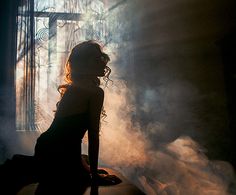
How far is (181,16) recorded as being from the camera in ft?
19.0

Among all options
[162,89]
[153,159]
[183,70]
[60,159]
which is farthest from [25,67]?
[60,159]

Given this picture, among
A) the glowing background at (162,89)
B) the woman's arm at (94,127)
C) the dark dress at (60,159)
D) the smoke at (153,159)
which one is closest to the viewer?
the woman's arm at (94,127)

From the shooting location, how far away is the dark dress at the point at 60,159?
183cm

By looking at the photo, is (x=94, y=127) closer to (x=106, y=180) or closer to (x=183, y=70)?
(x=106, y=180)

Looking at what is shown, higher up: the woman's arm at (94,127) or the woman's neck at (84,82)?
the woman's neck at (84,82)

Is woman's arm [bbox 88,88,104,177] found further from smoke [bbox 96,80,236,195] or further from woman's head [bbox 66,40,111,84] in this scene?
smoke [bbox 96,80,236,195]

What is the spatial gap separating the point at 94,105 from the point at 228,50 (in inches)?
154

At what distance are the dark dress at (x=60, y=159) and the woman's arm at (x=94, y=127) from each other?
0.10 meters

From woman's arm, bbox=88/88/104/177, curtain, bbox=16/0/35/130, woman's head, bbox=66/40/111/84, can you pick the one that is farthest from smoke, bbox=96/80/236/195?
woman's head, bbox=66/40/111/84

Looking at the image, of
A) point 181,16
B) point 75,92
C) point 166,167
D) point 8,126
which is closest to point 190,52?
point 181,16

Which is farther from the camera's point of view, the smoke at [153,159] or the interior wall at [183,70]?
the interior wall at [183,70]

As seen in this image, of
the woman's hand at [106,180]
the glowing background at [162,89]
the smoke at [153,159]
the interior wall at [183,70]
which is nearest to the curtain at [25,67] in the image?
the glowing background at [162,89]

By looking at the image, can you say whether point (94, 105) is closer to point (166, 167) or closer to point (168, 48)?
point (166, 167)

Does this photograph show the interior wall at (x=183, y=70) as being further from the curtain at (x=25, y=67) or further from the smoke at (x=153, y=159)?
the curtain at (x=25, y=67)
